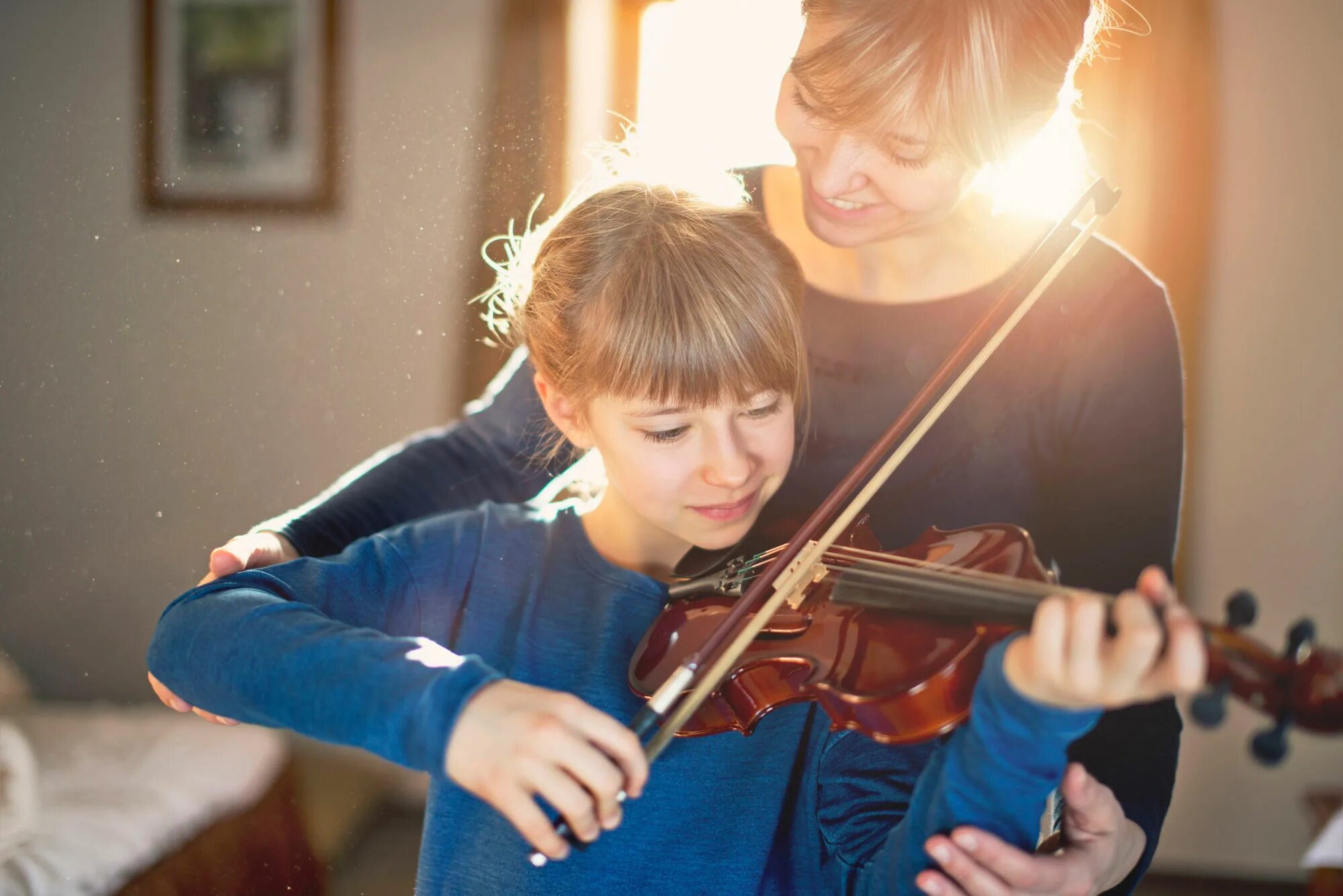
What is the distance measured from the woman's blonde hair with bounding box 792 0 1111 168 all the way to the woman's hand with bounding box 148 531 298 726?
1.55ft

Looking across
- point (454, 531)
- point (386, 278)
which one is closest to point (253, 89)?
point (386, 278)

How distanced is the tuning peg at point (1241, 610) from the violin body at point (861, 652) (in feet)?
0.33

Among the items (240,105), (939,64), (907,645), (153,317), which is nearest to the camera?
(907,645)

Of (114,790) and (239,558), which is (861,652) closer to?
(239,558)

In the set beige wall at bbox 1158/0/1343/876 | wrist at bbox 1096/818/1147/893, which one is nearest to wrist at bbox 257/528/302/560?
wrist at bbox 1096/818/1147/893

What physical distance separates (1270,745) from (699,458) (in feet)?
1.21

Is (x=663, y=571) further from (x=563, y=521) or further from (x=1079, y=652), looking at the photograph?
(x=1079, y=652)

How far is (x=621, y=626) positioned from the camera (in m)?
0.79

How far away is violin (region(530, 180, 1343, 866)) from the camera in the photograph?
47 cm

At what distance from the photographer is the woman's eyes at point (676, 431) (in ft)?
2.39

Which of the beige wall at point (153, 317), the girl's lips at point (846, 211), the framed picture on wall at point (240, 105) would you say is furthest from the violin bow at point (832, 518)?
the framed picture on wall at point (240, 105)

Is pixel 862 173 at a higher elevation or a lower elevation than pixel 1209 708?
higher

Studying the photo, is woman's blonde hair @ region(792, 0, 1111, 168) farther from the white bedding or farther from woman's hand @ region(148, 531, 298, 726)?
the white bedding

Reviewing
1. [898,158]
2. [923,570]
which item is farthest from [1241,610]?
[898,158]
